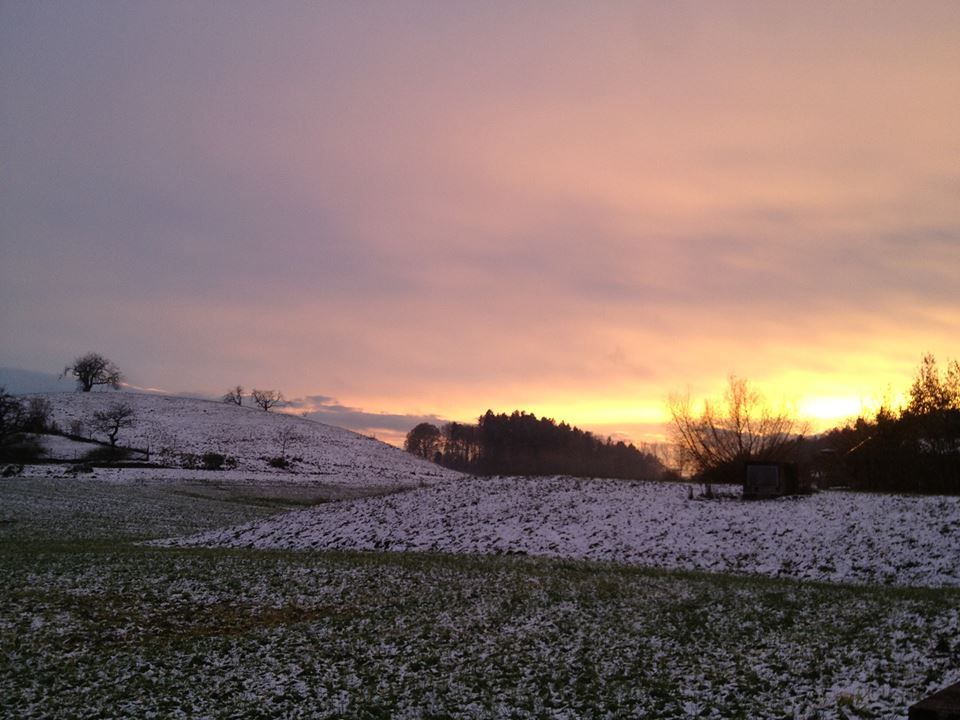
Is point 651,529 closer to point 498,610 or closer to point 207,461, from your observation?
point 498,610

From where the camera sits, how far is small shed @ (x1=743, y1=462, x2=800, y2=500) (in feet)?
110

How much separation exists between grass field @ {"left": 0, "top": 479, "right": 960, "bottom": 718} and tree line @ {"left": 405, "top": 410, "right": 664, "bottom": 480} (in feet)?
297

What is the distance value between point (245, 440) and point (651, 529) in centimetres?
9219

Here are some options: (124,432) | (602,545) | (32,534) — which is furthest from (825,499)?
(124,432)

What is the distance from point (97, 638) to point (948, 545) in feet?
81.0

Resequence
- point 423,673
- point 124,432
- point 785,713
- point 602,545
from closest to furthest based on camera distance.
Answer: point 785,713 → point 423,673 → point 602,545 → point 124,432

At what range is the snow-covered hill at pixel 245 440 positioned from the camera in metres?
92.9

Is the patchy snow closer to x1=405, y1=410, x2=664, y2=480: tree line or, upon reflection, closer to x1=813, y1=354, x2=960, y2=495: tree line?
x1=813, y1=354, x2=960, y2=495: tree line

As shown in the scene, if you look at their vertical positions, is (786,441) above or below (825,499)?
Answer: above

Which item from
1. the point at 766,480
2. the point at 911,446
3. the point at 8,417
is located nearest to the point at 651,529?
the point at 766,480

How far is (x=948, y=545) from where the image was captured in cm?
2323

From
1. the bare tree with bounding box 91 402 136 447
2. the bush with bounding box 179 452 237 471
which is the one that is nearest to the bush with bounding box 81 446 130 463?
the bush with bounding box 179 452 237 471

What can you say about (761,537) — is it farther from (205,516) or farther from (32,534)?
(205,516)

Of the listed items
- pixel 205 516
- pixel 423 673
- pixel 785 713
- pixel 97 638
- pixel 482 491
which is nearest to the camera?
pixel 785 713
